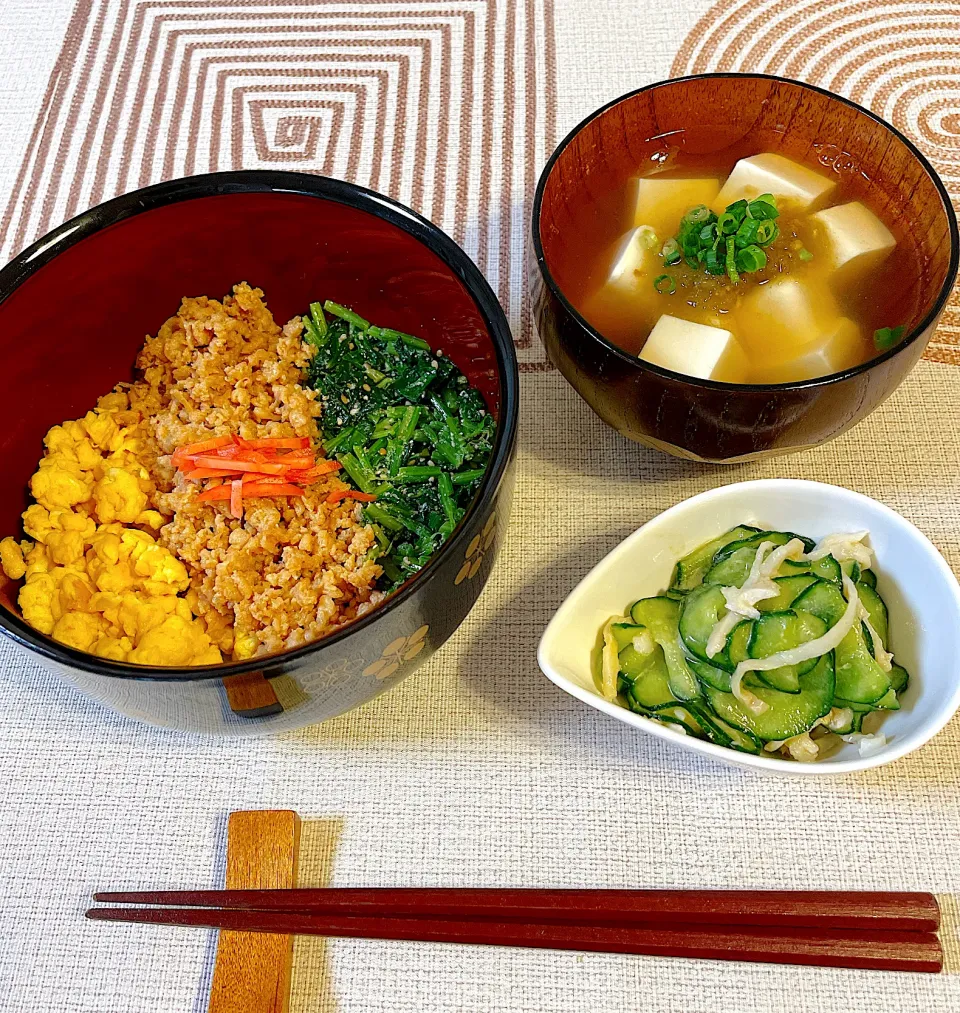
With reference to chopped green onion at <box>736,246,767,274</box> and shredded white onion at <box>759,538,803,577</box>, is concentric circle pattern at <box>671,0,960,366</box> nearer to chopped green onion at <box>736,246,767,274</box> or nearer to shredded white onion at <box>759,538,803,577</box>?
chopped green onion at <box>736,246,767,274</box>

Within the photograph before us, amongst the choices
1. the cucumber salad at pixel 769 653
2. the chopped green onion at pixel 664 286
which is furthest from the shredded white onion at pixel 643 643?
the chopped green onion at pixel 664 286

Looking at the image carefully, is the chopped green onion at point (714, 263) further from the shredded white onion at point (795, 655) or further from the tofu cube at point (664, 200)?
the shredded white onion at point (795, 655)

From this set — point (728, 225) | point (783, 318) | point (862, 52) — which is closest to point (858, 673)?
point (783, 318)

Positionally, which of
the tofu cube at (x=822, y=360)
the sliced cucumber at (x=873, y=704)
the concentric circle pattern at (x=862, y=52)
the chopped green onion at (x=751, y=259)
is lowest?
the sliced cucumber at (x=873, y=704)

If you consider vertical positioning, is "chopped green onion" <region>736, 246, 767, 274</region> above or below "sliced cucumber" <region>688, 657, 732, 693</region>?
above

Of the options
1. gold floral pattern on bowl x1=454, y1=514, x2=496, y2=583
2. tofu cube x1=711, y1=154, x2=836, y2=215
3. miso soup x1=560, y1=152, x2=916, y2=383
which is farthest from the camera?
tofu cube x1=711, y1=154, x2=836, y2=215

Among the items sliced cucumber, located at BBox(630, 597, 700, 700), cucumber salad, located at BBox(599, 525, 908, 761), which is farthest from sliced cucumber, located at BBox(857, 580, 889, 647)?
sliced cucumber, located at BBox(630, 597, 700, 700)

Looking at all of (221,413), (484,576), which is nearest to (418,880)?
(484,576)
